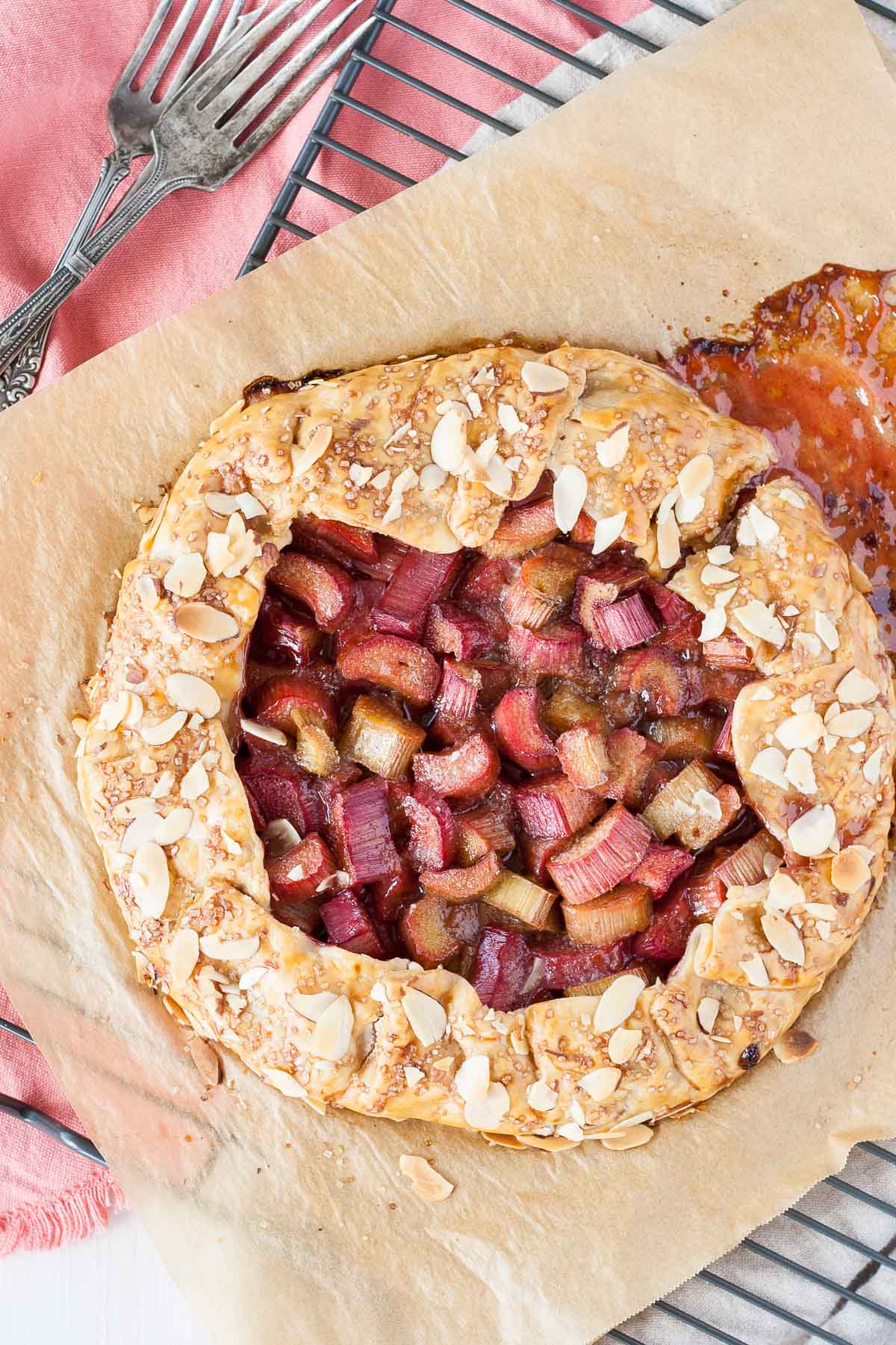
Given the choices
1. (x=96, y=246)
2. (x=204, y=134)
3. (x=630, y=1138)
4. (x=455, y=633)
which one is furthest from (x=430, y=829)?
(x=204, y=134)

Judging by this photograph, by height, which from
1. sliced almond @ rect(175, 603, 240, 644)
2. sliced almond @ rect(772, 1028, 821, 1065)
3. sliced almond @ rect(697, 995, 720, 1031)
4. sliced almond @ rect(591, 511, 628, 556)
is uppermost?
sliced almond @ rect(175, 603, 240, 644)

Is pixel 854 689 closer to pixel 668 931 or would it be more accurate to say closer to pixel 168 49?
pixel 668 931

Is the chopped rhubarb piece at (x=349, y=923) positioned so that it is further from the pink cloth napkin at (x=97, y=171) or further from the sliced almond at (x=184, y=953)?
the pink cloth napkin at (x=97, y=171)

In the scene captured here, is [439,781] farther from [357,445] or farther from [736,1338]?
[736,1338]

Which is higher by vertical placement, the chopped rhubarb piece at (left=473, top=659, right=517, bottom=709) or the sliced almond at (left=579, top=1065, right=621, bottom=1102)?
the chopped rhubarb piece at (left=473, top=659, right=517, bottom=709)

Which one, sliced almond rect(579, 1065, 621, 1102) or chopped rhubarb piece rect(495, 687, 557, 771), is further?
chopped rhubarb piece rect(495, 687, 557, 771)

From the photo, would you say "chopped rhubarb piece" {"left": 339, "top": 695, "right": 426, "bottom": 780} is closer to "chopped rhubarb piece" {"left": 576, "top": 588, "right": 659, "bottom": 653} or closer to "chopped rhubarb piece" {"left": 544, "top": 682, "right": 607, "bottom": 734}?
"chopped rhubarb piece" {"left": 544, "top": 682, "right": 607, "bottom": 734}

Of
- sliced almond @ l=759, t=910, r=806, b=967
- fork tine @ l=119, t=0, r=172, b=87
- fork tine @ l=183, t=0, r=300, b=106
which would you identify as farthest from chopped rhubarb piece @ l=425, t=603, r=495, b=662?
fork tine @ l=119, t=0, r=172, b=87

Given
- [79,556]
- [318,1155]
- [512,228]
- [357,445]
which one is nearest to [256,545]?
[357,445]
